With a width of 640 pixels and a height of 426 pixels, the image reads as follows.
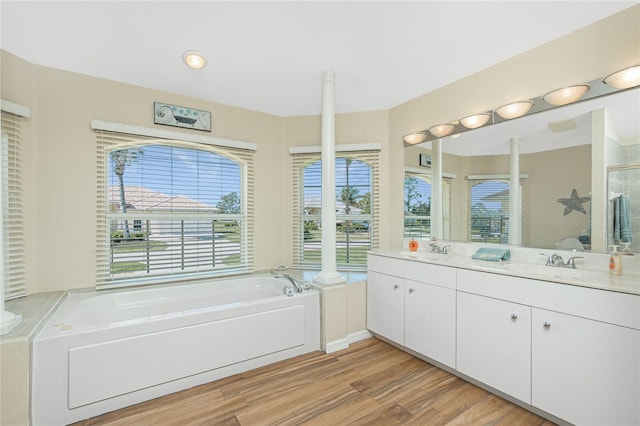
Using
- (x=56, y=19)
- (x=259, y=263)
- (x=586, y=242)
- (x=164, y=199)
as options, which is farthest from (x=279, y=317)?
(x=56, y=19)

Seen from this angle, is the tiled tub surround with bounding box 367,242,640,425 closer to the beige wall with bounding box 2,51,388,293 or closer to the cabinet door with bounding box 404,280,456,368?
the cabinet door with bounding box 404,280,456,368

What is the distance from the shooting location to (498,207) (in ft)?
8.00

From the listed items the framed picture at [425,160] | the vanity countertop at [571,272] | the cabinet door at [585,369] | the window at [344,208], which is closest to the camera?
the cabinet door at [585,369]

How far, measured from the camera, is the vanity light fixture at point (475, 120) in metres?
2.47

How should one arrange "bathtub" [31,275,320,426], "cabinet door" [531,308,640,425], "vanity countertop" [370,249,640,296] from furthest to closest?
"bathtub" [31,275,320,426] → "vanity countertop" [370,249,640,296] → "cabinet door" [531,308,640,425]

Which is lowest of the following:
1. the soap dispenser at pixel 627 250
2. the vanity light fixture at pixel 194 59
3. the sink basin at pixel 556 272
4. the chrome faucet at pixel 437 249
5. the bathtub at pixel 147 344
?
the bathtub at pixel 147 344

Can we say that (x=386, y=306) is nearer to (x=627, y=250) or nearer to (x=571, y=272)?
(x=571, y=272)

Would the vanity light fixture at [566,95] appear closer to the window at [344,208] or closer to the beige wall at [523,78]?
the beige wall at [523,78]

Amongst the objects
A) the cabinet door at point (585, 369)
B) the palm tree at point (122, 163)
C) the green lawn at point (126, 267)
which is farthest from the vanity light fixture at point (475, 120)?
the green lawn at point (126, 267)

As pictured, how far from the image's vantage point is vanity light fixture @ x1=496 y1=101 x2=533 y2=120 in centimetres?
221

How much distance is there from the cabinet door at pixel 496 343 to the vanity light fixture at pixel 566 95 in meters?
1.45

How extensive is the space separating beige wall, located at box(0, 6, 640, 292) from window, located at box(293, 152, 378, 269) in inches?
6.6

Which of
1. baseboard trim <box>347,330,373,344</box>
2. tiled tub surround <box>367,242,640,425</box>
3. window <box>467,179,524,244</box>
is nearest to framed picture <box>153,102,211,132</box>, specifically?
tiled tub surround <box>367,242,640,425</box>

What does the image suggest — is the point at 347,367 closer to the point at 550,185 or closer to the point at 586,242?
the point at 586,242
